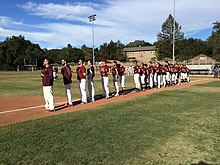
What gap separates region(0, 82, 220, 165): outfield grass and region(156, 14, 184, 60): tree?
234ft

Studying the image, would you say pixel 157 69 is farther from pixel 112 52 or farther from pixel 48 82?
pixel 112 52

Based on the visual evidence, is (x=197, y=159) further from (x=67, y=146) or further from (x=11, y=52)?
(x=11, y=52)

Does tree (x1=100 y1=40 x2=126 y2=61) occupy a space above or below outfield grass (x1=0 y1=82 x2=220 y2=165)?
above

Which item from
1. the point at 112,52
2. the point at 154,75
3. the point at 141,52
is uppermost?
the point at 141,52

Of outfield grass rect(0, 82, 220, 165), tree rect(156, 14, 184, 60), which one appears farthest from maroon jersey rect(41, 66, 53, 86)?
tree rect(156, 14, 184, 60)

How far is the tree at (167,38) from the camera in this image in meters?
77.7

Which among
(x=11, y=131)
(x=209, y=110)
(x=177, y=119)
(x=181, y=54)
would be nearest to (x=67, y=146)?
(x=11, y=131)

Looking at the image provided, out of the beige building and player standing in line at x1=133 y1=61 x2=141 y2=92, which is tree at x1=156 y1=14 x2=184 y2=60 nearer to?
the beige building

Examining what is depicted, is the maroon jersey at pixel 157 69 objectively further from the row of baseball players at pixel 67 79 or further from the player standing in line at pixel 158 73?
the row of baseball players at pixel 67 79

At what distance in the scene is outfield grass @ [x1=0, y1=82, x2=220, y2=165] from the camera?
4699mm

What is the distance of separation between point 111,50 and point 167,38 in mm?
19271

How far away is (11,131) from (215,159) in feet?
15.8

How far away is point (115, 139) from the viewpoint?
18.9ft

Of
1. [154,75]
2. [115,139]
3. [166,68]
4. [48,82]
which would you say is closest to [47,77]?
[48,82]
